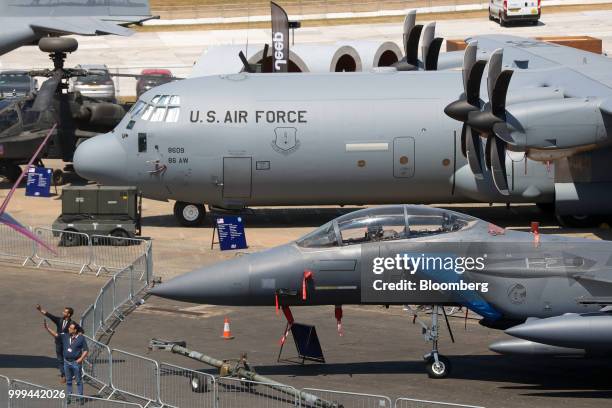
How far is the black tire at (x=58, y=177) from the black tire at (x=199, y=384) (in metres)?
21.2

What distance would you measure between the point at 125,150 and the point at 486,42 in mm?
12365

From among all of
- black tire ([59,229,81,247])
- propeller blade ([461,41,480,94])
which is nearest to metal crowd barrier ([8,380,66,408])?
black tire ([59,229,81,247])

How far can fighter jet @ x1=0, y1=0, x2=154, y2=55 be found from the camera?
2884 centimetres

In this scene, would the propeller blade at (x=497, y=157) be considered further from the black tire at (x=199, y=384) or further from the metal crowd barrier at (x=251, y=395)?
the black tire at (x=199, y=384)

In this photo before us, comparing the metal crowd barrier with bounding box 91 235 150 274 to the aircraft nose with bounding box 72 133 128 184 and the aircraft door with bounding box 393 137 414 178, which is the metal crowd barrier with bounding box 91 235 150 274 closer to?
the aircraft nose with bounding box 72 133 128 184

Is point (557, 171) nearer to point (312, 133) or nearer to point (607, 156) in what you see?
point (607, 156)

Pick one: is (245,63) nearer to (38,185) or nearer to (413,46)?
(413,46)

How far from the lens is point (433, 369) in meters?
20.5

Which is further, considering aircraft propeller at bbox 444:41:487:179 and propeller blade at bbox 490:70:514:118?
aircraft propeller at bbox 444:41:487:179

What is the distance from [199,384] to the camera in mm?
19688

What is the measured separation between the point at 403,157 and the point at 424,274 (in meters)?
11.8

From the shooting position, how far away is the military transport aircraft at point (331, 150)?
31.9 metres

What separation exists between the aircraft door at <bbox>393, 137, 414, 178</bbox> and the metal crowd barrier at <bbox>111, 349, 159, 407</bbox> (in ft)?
40.6

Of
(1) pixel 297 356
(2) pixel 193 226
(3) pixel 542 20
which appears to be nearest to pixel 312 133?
(2) pixel 193 226
